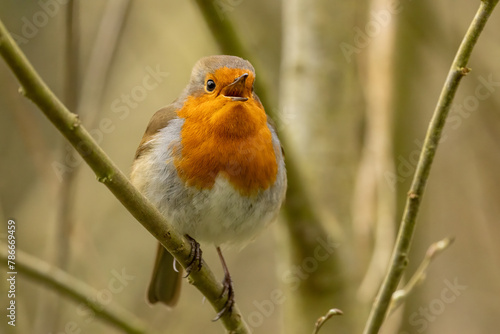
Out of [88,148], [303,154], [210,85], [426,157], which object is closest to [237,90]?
[210,85]

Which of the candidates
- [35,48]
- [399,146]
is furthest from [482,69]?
[35,48]

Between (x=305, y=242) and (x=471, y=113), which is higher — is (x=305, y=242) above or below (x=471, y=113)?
below

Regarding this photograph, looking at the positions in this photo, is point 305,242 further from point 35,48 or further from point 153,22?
point 35,48

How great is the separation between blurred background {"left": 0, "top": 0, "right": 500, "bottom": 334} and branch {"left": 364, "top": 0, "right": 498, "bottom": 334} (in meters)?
1.11

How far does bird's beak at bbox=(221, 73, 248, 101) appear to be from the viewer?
3.12 metres

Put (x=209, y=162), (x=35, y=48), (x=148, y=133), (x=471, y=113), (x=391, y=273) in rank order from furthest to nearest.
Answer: (x=35, y=48)
(x=471, y=113)
(x=148, y=133)
(x=209, y=162)
(x=391, y=273)

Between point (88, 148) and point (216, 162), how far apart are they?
4.50 feet

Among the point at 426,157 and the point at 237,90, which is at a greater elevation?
the point at 237,90

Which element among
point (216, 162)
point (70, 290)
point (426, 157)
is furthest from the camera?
point (216, 162)

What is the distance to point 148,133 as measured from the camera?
358 cm

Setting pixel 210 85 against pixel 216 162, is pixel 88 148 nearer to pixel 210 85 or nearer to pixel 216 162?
pixel 216 162

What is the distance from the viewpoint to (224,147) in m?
3.18

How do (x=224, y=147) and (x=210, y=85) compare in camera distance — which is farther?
(x=210, y=85)

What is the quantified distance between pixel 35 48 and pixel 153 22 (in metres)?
1.09
